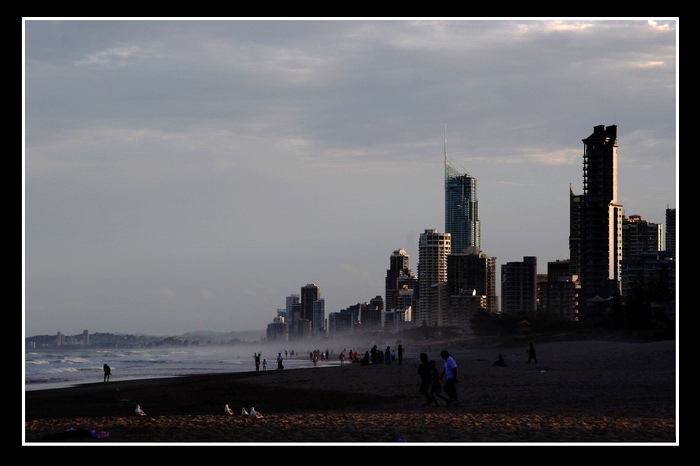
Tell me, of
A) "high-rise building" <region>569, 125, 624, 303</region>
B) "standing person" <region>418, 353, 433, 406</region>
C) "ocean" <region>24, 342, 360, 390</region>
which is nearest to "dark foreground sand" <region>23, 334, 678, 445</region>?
"standing person" <region>418, 353, 433, 406</region>

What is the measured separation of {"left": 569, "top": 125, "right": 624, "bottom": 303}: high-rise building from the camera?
548ft

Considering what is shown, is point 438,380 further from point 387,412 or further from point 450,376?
point 387,412

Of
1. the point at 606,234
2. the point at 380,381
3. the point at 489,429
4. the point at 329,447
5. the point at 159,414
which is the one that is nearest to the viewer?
the point at 329,447

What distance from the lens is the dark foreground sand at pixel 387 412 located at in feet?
51.9

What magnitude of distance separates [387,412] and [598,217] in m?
161

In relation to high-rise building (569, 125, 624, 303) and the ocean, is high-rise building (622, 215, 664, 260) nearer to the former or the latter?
high-rise building (569, 125, 624, 303)

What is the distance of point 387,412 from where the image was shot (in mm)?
19719

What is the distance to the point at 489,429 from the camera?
53.1 ft

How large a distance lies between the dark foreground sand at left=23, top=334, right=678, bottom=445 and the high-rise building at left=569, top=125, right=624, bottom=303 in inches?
5470

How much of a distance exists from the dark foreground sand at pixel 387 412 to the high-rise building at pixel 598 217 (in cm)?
13893
